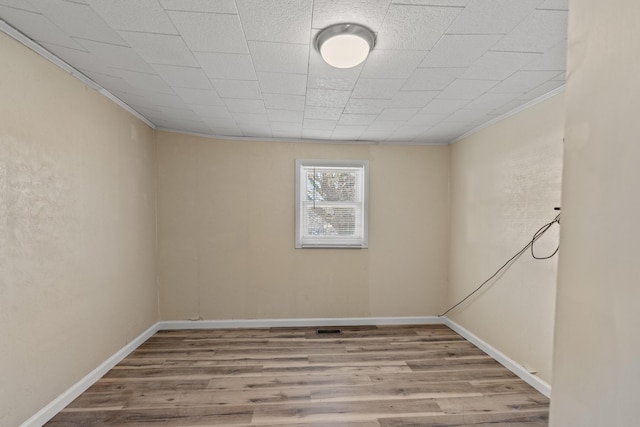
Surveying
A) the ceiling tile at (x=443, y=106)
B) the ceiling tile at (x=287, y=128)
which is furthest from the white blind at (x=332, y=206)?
the ceiling tile at (x=443, y=106)

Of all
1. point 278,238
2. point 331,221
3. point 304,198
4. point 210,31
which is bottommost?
point 278,238

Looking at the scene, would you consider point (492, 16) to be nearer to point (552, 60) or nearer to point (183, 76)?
point (552, 60)

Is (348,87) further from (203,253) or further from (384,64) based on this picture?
(203,253)

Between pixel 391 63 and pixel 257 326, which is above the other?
pixel 391 63

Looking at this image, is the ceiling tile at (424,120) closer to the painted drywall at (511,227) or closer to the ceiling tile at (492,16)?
the painted drywall at (511,227)

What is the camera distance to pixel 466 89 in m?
2.08

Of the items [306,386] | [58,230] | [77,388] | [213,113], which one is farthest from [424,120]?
[77,388]

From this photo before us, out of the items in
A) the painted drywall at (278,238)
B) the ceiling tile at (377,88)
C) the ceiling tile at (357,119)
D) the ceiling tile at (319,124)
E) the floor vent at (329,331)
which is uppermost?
the ceiling tile at (377,88)

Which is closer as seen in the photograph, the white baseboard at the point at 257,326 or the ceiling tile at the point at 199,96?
the white baseboard at the point at 257,326

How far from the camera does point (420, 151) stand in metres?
3.56

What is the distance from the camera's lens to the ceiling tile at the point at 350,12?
1.26 metres

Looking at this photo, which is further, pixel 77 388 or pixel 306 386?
pixel 306 386

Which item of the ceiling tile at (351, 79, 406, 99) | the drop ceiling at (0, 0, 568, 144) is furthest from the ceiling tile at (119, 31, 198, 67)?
the ceiling tile at (351, 79, 406, 99)

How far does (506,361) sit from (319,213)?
2.40 m
